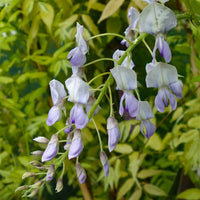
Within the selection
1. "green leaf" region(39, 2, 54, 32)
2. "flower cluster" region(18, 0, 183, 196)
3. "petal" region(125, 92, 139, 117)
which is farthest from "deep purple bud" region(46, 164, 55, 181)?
"green leaf" region(39, 2, 54, 32)

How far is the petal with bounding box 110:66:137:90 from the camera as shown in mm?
399

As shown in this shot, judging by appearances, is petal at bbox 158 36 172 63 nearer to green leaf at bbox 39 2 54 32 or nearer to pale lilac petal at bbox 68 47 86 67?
pale lilac petal at bbox 68 47 86 67

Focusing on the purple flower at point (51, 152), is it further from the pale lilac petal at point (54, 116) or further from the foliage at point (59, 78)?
the foliage at point (59, 78)

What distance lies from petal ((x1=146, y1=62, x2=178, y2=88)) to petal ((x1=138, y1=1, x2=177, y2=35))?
0.04 m

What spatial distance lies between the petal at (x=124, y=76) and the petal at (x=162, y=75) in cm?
2

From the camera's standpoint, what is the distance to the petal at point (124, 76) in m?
0.40

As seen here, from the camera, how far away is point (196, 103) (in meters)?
0.95

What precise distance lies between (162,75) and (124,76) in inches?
1.8

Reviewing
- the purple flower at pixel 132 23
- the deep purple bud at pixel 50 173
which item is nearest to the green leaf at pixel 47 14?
the purple flower at pixel 132 23

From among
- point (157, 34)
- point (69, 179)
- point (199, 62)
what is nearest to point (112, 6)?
point (199, 62)

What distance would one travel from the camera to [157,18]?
370 millimetres

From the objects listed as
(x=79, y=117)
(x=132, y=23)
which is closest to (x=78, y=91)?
(x=79, y=117)

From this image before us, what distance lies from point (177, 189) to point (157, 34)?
89 centimetres

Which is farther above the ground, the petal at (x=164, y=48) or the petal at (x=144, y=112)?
the petal at (x=164, y=48)
